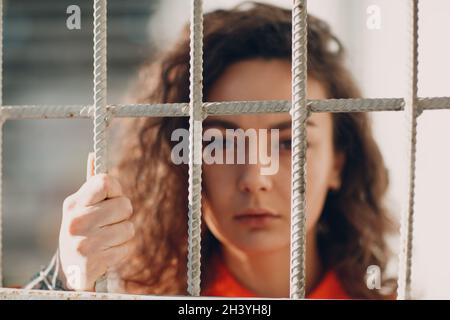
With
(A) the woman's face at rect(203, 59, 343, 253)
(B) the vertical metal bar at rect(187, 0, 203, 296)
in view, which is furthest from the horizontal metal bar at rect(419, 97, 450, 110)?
(A) the woman's face at rect(203, 59, 343, 253)

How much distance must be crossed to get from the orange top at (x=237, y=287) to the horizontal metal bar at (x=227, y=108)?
43.4 inches

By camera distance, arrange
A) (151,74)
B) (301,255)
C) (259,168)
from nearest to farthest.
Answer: (301,255)
(259,168)
(151,74)

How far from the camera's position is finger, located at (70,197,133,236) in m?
0.87

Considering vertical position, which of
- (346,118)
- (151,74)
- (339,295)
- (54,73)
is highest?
(54,73)

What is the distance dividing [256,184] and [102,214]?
0.76m

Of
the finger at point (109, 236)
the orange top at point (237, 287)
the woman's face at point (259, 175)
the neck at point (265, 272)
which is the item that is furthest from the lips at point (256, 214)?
the finger at point (109, 236)

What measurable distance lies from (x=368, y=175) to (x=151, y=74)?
100cm

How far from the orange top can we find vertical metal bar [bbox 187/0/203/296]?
1011mm

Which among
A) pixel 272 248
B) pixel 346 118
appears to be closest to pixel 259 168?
pixel 272 248

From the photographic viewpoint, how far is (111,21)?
10.8ft

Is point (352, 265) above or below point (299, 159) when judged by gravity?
below

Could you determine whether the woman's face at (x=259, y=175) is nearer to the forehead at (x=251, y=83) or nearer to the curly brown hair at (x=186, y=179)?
the forehead at (x=251, y=83)

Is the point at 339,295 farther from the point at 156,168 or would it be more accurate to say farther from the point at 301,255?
the point at 301,255

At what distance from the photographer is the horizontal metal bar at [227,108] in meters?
0.75
